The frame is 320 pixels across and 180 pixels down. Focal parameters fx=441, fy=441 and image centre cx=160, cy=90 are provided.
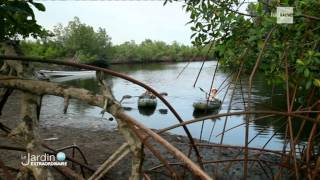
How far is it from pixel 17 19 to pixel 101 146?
6330 mm

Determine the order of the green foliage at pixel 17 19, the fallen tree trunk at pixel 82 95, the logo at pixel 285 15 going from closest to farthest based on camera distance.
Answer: the fallen tree trunk at pixel 82 95, the green foliage at pixel 17 19, the logo at pixel 285 15

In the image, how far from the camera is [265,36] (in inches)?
174

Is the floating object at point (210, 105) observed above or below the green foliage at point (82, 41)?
below

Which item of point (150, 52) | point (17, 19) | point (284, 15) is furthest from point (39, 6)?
point (150, 52)

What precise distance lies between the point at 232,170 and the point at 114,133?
4.34m

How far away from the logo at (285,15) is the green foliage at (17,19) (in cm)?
190

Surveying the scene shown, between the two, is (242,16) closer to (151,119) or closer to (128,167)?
(128,167)

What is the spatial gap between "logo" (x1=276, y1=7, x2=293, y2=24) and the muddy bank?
1.88m

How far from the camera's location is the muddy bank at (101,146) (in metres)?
6.83

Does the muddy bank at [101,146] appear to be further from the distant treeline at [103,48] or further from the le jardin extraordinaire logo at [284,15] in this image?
the distant treeline at [103,48]

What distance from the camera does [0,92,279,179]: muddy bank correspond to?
22.4 ft

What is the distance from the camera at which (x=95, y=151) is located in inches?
324

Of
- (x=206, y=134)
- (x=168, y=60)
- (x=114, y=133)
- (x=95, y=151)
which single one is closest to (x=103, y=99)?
(x=95, y=151)

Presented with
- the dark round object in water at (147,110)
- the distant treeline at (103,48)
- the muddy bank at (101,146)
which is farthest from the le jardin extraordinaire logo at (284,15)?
the distant treeline at (103,48)
